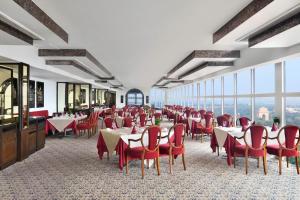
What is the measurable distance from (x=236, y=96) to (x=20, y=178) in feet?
26.2

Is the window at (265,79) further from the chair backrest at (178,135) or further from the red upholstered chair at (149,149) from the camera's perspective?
the red upholstered chair at (149,149)

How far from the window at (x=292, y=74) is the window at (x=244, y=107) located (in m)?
1.96

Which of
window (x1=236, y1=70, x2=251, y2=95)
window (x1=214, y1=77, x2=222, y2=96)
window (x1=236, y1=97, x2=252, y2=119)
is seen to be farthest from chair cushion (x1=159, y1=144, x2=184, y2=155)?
window (x1=214, y1=77, x2=222, y2=96)

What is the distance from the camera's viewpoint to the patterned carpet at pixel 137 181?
3.53m

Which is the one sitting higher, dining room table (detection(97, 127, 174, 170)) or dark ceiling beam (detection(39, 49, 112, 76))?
dark ceiling beam (detection(39, 49, 112, 76))

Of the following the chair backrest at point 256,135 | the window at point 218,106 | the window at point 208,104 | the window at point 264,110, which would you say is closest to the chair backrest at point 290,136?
the chair backrest at point 256,135

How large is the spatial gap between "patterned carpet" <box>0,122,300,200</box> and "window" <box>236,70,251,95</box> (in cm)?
358

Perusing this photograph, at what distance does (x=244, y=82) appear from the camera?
887 centimetres

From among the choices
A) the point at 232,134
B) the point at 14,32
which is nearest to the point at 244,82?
the point at 232,134

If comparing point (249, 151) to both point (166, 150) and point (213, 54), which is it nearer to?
point (166, 150)

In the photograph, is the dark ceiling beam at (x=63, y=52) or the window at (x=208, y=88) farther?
the window at (x=208, y=88)

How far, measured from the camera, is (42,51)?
6559 millimetres

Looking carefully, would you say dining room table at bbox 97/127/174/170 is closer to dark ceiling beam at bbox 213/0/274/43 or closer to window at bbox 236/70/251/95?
dark ceiling beam at bbox 213/0/274/43

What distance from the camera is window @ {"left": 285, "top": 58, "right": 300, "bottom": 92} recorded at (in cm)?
592
